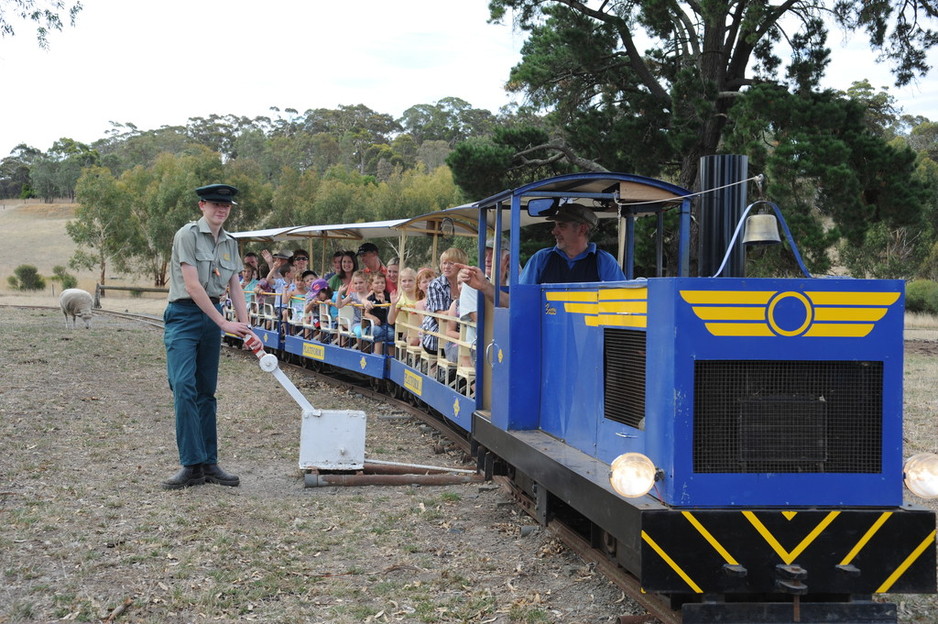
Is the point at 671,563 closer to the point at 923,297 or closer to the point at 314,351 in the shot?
the point at 314,351

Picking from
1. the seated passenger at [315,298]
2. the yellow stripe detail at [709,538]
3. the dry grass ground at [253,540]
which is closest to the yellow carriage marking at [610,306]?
the yellow stripe detail at [709,538]

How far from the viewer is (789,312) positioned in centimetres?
386

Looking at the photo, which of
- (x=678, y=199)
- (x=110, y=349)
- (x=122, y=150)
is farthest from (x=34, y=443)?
(x=122, y=150)

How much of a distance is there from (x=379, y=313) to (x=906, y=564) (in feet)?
29.1

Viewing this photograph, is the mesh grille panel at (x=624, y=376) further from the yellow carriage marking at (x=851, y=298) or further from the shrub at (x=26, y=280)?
the shrub at (x=26, y=280)

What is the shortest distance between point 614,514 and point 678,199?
2427mm

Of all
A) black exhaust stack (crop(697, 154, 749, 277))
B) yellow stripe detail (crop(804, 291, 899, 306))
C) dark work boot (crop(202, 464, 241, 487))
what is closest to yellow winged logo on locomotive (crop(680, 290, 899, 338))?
yellow stripe detail (crop(804, 291, 899, 306))

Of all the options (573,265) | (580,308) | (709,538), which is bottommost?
(709,538)

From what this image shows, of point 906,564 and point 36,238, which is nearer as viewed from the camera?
point 906,564

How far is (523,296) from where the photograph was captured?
5824mm

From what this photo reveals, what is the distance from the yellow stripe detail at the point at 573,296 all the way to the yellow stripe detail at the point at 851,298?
48.9 inches

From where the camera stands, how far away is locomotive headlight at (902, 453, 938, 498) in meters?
3.83

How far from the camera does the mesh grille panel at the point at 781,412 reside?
3.92 metres

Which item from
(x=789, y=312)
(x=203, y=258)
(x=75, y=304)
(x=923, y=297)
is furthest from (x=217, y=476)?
(x=923, y=297)
